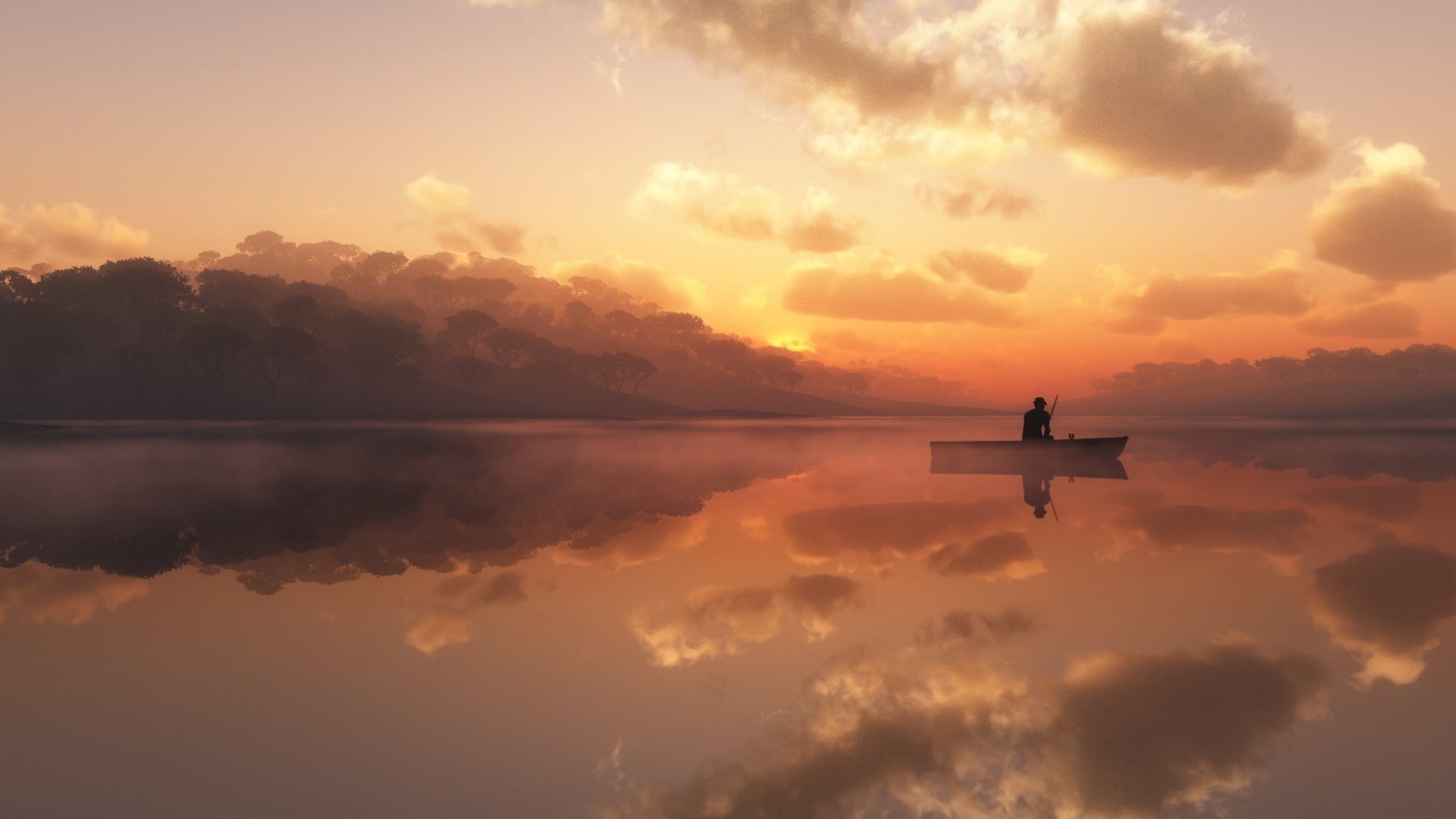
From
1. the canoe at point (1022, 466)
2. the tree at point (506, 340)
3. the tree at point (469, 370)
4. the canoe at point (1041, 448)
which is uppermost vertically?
the tree at point (506, 340)

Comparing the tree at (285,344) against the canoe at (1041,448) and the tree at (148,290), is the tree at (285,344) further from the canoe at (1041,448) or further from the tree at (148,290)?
the canoe at (1041,448)

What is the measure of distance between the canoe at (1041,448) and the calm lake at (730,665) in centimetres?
1796

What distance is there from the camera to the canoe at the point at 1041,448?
4159 cm

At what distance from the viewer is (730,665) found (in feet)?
32.9

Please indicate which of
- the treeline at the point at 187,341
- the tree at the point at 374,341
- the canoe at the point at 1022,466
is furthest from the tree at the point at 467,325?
the canoe at the point at 1022,466

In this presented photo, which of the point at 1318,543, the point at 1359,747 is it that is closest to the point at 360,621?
the point at 1359,747

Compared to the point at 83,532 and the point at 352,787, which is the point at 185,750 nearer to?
the point at 352,787

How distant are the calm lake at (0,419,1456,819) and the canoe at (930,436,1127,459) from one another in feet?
58.9

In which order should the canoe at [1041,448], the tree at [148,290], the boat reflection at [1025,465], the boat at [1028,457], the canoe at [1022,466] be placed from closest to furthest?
the boat reflection at [1025,465] < the canoe at [1022,466] < the boat at [1028,457] < the canoe at [1041,448] < the tree at [148,290]

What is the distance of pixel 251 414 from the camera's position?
132 meters

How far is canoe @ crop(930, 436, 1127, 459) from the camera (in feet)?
136

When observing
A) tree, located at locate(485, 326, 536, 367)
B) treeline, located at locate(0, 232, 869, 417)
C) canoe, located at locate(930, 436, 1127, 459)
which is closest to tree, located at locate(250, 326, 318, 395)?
treeline, located at locate(0, 232, 869, 417)

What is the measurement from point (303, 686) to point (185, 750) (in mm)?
1699

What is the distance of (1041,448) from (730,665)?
117 ft
